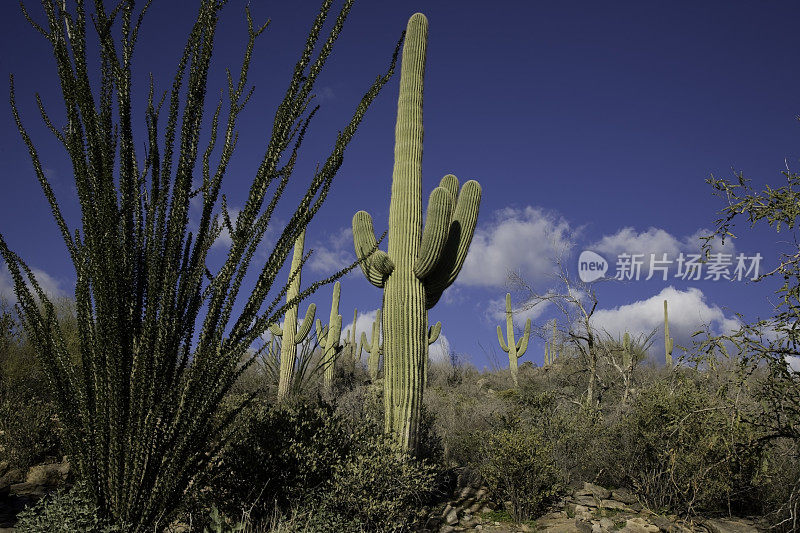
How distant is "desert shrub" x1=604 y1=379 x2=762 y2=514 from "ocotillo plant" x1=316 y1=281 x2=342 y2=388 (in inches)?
333

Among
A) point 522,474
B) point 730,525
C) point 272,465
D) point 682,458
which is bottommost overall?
point 730,525

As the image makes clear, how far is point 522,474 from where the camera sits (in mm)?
6371

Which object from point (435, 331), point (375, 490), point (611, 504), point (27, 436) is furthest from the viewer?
point (435, 331)

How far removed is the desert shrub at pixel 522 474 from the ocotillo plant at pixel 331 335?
775cm

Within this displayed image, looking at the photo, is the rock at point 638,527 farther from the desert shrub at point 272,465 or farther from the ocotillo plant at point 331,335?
the ocotillo plant at point 331,335

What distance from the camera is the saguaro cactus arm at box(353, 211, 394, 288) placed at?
23.1ft

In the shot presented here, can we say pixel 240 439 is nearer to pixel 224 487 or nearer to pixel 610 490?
pixel 224 487

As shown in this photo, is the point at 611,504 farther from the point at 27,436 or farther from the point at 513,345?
the point at 513,345

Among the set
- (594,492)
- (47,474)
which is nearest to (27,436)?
(47,474)

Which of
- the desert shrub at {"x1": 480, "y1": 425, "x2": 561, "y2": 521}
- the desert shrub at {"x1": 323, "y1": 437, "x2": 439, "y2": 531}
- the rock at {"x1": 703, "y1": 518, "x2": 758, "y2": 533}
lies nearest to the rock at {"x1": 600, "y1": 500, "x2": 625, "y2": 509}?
the desert shrub at {"x1": 480, "y1": 425, "x2": 561, "y2": 521}

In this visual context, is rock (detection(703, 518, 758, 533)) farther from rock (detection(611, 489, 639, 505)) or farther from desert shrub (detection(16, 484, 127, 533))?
desert shrub (detection(16, 484, 127, 533))

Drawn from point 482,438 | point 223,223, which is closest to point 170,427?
point 223,223

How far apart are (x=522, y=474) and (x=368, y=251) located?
375 centimetres

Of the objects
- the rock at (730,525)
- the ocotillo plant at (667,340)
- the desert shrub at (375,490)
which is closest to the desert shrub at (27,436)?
the desert shrub at (375,490)
